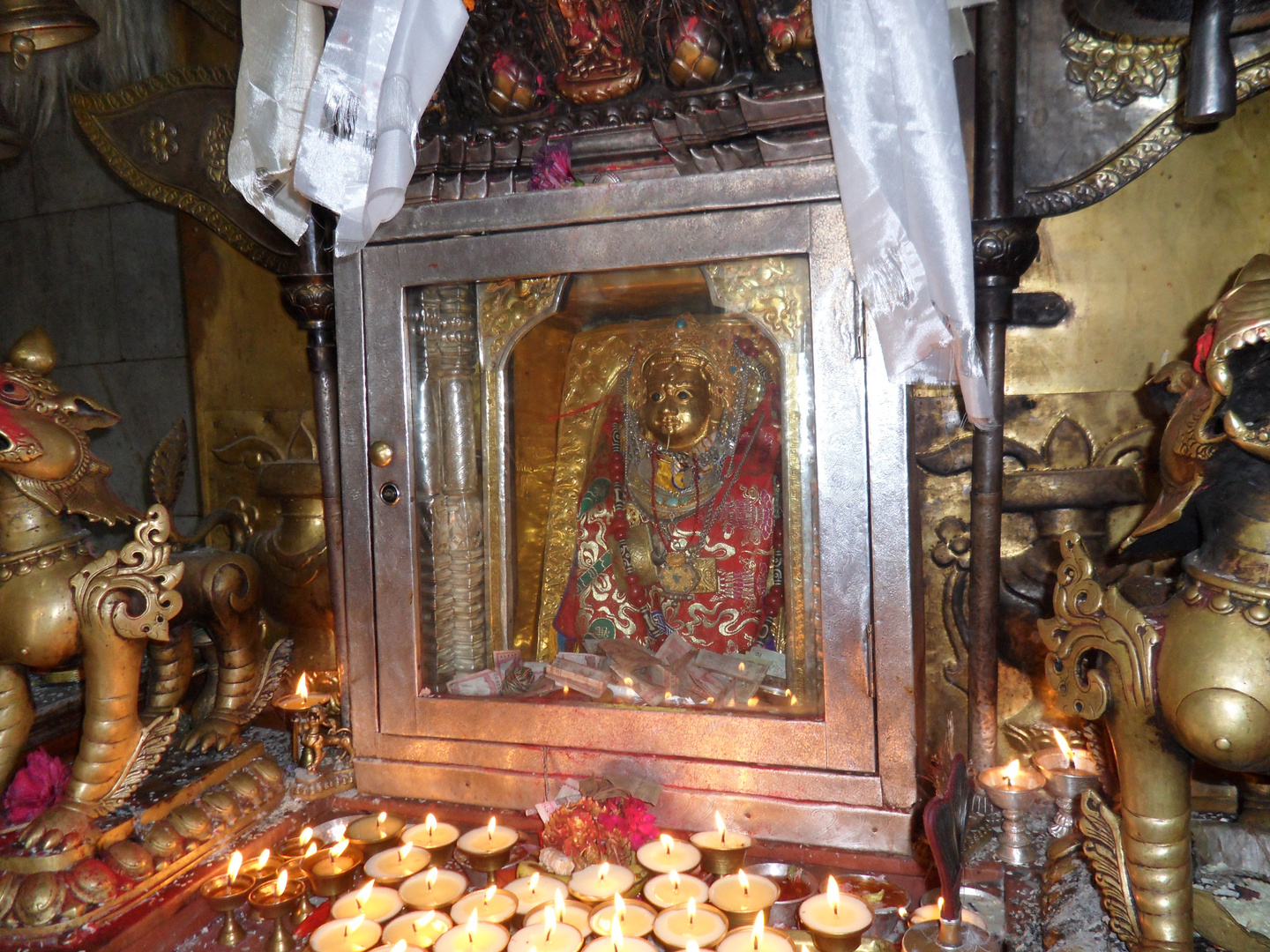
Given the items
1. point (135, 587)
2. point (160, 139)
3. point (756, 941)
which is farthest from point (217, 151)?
point (756, 941)

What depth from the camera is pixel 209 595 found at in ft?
7.43

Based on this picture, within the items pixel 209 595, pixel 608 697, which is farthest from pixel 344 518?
pixel 608 697

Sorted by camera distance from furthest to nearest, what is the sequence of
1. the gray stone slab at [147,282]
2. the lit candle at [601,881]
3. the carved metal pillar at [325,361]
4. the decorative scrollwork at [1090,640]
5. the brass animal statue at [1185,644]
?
1. the gray stone slab at [147,282]
2. the carved metal pillar at [325,361]
3. the lit candle at [601,881]
4. the decorative scrollwork at [1090,640]
5. the brass animal statue at [1185,644]

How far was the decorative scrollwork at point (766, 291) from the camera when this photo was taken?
1.92 m

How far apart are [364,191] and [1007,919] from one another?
1860 millimetres

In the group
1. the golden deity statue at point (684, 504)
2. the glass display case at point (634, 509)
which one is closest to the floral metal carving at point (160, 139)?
the glass display case at point (634, 509)

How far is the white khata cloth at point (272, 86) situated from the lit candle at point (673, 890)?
1.64 metres

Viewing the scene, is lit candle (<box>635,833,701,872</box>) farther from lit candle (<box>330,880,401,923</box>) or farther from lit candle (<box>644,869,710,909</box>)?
lit candle (<box>330,880,401,923</box>)

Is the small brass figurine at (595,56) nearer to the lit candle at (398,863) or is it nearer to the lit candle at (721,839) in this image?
the lit candle at (721,839)

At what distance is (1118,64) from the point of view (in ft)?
6.51

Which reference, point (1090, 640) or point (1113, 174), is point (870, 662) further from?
point (1113, 174)

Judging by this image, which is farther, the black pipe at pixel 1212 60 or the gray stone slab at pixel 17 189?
the gray stone slab at pixel 17 189

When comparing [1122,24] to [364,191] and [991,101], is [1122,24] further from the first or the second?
[364,191]

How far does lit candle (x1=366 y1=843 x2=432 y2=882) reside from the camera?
177 centimetres
